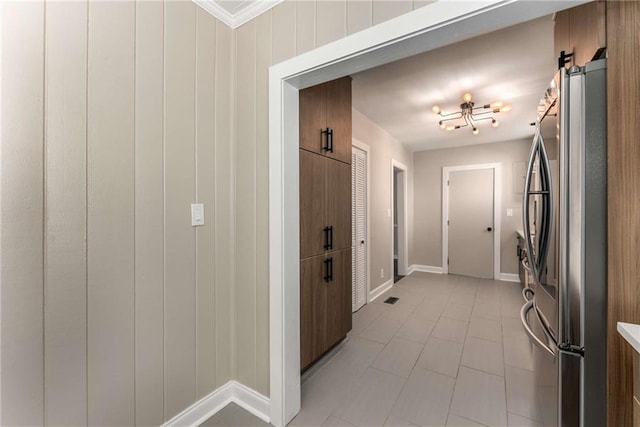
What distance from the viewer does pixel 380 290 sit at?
4.11 m

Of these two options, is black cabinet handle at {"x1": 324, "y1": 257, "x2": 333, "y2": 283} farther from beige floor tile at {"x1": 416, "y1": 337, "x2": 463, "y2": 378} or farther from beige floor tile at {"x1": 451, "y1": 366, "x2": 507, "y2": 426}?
beige floor tile at {"x1": 451, "y1": 366, "x2": 507, "y2": 426}

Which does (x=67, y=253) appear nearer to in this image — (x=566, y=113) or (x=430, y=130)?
(x=566, y=113)

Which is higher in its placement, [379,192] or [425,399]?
[379,192]

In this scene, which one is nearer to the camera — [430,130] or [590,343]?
[590,343]

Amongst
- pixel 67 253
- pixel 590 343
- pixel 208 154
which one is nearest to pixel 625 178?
pixel 590 343

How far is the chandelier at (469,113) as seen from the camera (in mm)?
3070

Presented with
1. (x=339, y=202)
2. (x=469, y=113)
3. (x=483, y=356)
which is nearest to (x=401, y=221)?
(x=469, y=113)

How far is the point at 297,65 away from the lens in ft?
4.82

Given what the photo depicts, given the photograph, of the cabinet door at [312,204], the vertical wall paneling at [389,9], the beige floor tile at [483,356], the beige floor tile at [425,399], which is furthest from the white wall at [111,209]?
the beige floor tile at [483,356]

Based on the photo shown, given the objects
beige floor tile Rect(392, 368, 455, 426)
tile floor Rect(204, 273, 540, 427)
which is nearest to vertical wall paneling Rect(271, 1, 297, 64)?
tile floor Rect(204, 273, 540, 427)

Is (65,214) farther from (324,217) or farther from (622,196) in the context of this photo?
(622,196)

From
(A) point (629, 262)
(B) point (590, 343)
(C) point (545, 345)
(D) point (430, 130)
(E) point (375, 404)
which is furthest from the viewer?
(D) point (430, 130)

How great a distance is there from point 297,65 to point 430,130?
3.41 m

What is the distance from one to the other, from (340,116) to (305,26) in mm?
1011
